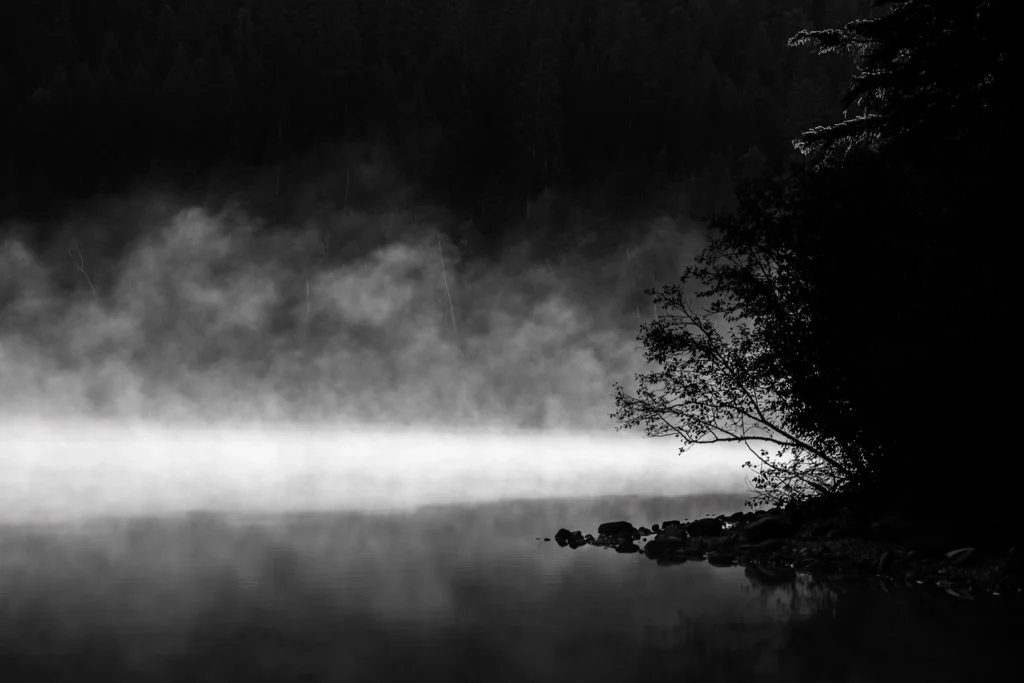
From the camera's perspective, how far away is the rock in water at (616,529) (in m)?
24.9

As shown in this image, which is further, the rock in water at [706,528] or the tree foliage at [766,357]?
the rock in water at [706,528]

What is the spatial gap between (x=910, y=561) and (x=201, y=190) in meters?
105

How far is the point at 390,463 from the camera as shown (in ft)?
200

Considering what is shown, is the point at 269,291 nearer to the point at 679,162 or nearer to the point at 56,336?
the point at 56,336

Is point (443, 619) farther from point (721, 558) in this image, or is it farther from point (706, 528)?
point (706, 528)

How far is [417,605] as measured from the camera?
1661cm

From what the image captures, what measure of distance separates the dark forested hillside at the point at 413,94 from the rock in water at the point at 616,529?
86.0 metres

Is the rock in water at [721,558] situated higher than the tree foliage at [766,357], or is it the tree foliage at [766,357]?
the tree foliage at [766,357]

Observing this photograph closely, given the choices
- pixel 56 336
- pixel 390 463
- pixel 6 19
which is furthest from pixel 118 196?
pixel 390 463

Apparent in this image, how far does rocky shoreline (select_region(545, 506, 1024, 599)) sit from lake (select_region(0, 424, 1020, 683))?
30.1 inches

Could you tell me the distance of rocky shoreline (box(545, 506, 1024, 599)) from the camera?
17344mm

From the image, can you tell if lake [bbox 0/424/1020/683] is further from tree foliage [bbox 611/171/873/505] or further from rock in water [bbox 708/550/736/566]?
tree foliage [bbox 611/171/873/505]

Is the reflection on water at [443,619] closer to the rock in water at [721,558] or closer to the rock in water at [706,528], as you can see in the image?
the rock in water at [721,558]

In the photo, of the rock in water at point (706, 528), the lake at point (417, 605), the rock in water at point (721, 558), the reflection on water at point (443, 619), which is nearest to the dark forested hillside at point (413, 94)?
the lake at point (417, 605)
